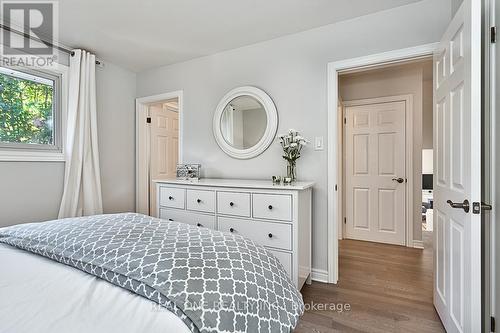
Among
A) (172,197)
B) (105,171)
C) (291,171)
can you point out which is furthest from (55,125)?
(291,171)

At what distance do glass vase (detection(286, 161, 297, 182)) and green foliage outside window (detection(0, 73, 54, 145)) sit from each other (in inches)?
101

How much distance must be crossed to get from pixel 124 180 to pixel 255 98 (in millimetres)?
2137

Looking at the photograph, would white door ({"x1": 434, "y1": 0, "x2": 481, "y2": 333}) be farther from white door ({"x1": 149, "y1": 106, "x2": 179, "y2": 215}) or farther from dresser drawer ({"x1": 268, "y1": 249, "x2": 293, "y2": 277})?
white door ({"x1": 149, "y1": 106, "x2": 179, "y2": 215})

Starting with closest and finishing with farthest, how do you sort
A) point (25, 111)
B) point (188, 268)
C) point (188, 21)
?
point (188, 268) → point (188, 21) → point (25, 111)

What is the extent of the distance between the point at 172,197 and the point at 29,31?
2.13 metres

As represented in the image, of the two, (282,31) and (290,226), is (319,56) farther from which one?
(290,226)

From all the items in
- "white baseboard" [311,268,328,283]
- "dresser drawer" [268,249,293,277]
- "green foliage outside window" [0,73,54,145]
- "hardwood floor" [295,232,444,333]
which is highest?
"green foliage outside window" [0,73,54,145]

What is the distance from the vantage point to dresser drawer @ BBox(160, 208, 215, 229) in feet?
7.61

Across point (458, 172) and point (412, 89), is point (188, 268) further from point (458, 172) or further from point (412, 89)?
point (412, 89)

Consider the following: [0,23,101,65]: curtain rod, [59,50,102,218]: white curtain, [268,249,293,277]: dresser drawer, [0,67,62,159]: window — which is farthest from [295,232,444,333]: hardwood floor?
[0,23,101,65]: curtain rod

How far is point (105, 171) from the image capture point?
125 inches

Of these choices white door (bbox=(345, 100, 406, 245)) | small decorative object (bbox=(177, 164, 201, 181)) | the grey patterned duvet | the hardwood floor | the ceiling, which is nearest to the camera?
the grey patterned duvet

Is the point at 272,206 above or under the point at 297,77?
under

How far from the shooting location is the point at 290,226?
194 cm
